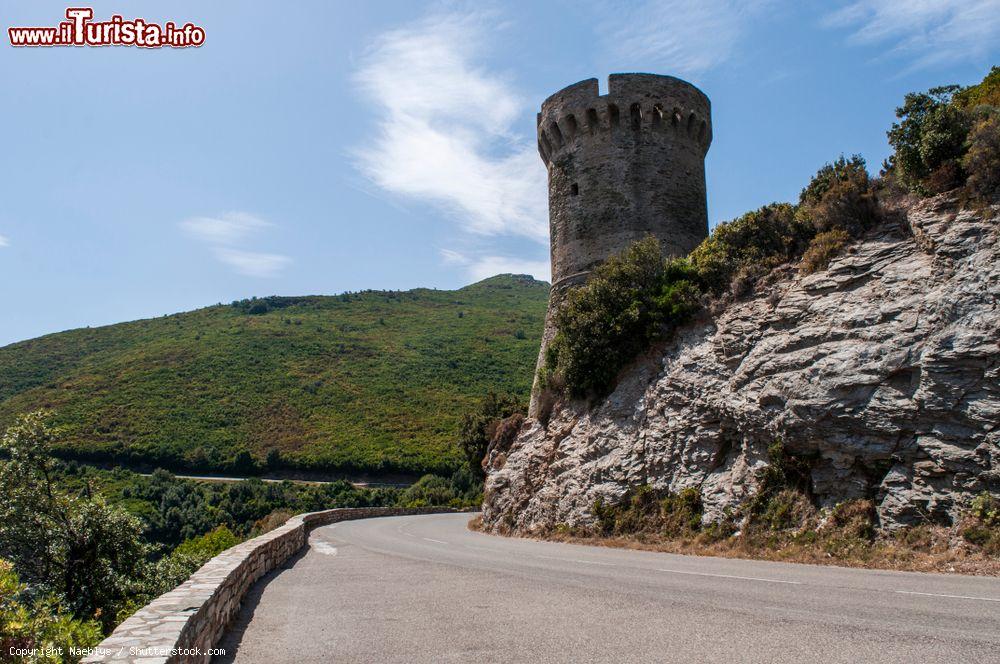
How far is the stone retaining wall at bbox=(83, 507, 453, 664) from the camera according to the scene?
4.18m

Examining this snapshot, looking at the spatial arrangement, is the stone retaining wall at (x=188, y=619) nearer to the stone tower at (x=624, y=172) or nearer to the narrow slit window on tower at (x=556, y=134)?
the stone tower at (x=624, y=172)

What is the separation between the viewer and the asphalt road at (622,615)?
5.23m

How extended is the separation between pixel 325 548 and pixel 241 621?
9.17 m

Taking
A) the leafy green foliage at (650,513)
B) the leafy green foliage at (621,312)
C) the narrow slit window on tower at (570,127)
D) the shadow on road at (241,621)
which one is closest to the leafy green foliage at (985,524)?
the leafy green foliage at (650,513)

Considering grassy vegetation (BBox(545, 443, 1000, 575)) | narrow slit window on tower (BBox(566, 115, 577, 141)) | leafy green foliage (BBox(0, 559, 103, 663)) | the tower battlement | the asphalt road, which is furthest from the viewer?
narrow slit window on tower (BBox(566, 115, 577, 141))

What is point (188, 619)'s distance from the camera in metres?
4.93

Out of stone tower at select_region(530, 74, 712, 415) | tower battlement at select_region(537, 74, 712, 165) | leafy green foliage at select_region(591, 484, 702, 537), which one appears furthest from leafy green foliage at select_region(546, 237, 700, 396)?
tower battlement at select_region(537, 74, 712, 165)

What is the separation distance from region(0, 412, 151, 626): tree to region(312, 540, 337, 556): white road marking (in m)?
3.76

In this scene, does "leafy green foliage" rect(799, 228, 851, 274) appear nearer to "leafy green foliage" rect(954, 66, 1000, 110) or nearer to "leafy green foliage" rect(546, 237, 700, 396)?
"leafy green foliage" rect(546, 237, 700, 396)

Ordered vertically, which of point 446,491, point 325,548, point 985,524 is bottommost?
point 446,491

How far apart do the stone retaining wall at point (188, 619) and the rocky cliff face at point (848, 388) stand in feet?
30.0

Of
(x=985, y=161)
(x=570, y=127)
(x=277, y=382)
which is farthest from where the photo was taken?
(x=277, y=382)

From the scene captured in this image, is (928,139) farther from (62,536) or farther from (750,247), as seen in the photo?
(62,536)

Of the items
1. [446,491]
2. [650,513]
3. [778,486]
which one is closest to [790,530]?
[778,486]
